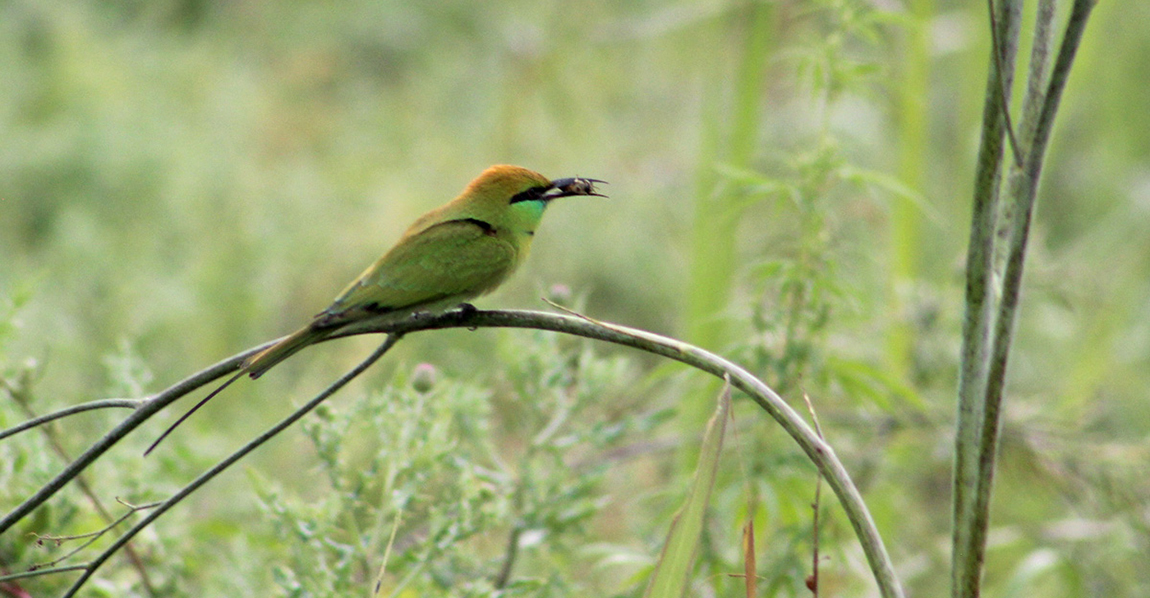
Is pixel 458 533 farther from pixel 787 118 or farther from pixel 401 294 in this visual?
pixel 787 118

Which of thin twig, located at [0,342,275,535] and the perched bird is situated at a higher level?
the perched bird

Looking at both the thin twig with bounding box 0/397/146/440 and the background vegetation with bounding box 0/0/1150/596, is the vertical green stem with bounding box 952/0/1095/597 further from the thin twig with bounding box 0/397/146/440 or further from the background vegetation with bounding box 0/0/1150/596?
the thin twig with bounding box 0/397/146/440

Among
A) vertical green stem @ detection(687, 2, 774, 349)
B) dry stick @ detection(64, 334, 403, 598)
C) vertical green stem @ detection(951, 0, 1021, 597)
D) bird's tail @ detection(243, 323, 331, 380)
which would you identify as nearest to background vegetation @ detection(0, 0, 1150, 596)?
vertical green stem @ detection(687, 2, 774, 349)

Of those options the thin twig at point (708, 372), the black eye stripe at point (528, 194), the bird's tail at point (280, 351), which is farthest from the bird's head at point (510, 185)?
the thin twig at point (708, 372)

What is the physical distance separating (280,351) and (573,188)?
33 centimetres

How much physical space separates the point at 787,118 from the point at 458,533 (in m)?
2.89

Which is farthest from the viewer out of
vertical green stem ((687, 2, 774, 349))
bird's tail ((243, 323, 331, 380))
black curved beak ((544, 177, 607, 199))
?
vertical green stem ((687, 2, 774, 349))

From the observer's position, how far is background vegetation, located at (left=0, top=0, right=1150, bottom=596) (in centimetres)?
115

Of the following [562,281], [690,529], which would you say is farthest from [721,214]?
[562,281]

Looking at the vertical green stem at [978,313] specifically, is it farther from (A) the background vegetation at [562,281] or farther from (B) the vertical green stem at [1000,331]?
(A) the background vegetation at [562,281]

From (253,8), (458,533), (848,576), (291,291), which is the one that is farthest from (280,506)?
(253,8)

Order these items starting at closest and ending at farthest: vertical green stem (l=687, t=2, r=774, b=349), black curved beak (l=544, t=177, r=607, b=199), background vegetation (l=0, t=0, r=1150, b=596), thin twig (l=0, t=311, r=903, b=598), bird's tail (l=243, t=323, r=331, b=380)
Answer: thin twig (l=0, t=311, r=903, b=598), bird's tail (l=243, t=323, r=331, b=380), black curved beak (l=544, t=177, r=607, b=199), background vegetation (l=0, t=0, r=1150, b=596), vertical green stem (l=687, t=2, r=774, b=349)

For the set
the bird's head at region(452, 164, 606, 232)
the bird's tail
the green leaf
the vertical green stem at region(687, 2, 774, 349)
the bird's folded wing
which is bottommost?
the green leaf

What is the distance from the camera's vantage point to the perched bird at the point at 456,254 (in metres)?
1.03
